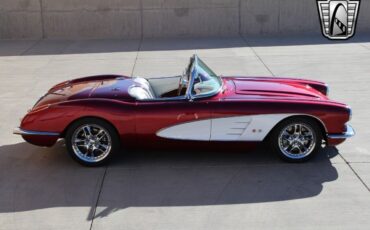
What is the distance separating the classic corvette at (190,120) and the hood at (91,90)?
0.03 meters

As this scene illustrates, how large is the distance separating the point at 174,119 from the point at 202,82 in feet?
1.92

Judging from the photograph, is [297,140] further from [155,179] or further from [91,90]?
[91,90]

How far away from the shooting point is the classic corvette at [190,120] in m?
5.49

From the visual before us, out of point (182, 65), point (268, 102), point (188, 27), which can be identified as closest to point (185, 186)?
point (268, 102)

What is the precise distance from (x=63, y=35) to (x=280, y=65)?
25.8 ft

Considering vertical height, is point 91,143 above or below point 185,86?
below

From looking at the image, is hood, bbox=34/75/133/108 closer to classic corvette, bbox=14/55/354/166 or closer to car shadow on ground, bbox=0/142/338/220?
classic corvette, bbox=14/55/354/166

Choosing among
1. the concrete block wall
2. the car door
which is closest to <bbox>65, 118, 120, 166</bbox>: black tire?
the car door

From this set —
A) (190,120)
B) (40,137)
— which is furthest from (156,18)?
(190,120)

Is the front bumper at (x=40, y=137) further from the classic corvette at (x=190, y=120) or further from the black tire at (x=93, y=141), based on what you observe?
the black tire at (x=93, y=141)

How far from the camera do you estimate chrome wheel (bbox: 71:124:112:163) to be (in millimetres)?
5574

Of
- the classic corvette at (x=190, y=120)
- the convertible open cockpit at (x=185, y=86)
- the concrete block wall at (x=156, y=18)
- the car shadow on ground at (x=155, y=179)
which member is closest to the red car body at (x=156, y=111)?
the classic corvette at (x=190, y=120)

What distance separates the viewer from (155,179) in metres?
5.35

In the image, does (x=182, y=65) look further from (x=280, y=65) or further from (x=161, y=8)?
(x=161, y=8)
